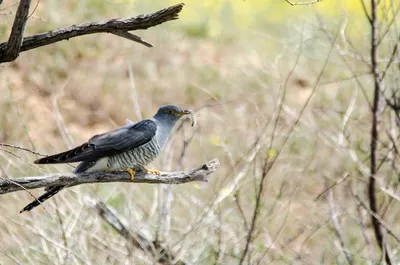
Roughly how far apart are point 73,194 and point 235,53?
6.27 meters

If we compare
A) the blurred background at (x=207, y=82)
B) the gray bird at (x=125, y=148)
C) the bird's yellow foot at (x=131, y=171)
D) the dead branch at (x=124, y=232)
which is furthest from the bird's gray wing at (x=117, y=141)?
the blurred background at (x=207, y=82)

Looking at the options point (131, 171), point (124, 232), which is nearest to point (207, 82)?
point (124, 232)

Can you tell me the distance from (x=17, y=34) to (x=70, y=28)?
287mm

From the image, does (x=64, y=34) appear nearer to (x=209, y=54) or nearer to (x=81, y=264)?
(x=81, y=264)

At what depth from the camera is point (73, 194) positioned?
641cm

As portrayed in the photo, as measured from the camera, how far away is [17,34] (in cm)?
359

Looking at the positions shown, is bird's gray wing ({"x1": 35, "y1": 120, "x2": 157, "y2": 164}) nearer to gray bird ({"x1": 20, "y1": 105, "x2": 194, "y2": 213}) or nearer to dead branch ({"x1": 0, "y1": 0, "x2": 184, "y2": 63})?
gray bird ({"x1": 20, "y1": 105, "x2": 194, "y2": 213})

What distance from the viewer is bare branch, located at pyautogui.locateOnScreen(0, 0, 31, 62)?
3531 millimetres

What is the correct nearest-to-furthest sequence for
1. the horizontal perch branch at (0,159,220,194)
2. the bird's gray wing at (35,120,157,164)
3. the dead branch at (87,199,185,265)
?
the horizontal perch branch at (0,159,220,194), the bird's gray wing at (35,120,157,164), the dead branch at (87,199,185,265)

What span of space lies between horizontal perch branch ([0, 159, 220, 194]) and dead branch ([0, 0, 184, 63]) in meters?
0.58

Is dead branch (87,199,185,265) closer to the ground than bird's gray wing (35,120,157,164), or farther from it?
closer to the ground

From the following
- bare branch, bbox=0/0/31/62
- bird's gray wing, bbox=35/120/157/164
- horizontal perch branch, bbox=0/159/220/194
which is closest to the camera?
bare branch, bbox=0/0/31/62

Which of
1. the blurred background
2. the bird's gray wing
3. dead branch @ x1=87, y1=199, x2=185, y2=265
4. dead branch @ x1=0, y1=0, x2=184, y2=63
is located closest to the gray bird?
the bird's gray wing

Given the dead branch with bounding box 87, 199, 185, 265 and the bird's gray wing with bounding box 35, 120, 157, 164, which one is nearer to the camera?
the bird's gray wing with bounding box 35, 120, 157, 164
